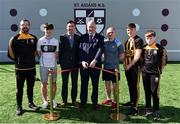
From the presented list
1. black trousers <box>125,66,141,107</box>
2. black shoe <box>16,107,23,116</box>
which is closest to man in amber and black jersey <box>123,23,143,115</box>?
black trousers <box>125,66,141,107</box>

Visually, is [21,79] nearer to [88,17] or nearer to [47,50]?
[47,50]

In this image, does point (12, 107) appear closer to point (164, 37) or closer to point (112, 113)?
point (112, 113)

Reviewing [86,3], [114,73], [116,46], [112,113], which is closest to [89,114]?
[112,113]

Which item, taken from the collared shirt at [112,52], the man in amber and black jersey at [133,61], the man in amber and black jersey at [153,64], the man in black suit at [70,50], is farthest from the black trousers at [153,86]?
the man in black suit at [70,50]

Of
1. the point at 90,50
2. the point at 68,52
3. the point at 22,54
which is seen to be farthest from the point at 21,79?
the point at 90,50

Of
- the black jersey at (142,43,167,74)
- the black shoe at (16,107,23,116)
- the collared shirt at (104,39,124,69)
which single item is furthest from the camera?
the collared shirt at (104,39,124,69)

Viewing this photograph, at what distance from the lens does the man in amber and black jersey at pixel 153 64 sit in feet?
17.7

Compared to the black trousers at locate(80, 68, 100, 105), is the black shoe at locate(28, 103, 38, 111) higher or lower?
→ lower

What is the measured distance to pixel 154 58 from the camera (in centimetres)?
538

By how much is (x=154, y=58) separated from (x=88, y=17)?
17.5 feet

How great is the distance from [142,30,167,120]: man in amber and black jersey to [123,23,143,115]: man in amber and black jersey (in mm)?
124

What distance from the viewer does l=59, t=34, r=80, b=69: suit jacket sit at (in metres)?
5.83

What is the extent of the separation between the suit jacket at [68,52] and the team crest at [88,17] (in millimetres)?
4560

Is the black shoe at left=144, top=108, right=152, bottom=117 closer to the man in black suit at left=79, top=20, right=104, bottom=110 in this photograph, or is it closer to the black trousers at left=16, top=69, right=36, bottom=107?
the man in black suit at left=79, top=20, right=104, bottom=110
